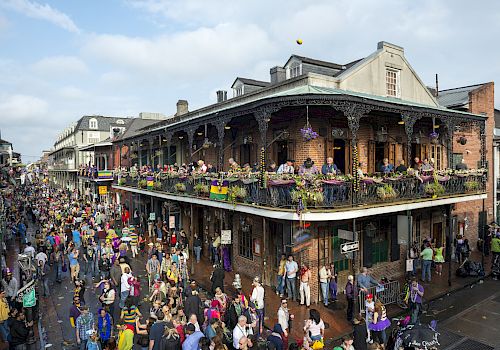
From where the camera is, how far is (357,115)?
434 inches

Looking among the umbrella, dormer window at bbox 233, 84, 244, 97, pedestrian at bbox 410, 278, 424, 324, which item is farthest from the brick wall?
the umbrella

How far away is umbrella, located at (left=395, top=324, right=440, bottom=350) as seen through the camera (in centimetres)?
686

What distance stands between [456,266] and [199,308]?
45.8ft

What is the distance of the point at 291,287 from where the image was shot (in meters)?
12.4

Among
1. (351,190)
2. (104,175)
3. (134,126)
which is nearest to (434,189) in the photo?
(351,190)

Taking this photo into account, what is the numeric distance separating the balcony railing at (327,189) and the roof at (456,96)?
22.7ft

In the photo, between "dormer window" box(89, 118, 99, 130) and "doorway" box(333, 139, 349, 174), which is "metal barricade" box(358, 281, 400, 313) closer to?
"doorway" box(333, 139, 349, 174)

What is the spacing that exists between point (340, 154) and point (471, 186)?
6094 mm

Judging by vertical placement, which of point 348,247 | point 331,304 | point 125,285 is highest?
point 348,247

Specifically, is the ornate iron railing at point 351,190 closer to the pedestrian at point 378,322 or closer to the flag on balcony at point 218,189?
the flag on balcony at point 218,189

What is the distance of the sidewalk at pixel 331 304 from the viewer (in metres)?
10.4

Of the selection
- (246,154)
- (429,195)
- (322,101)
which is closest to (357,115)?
(322,101)

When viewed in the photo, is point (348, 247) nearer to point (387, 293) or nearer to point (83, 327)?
point (387, 293)

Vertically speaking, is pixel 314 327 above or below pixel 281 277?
above
